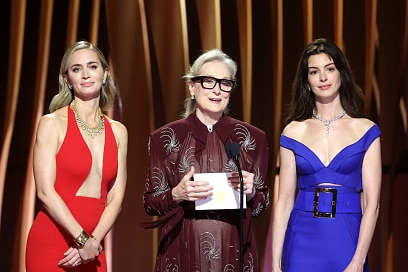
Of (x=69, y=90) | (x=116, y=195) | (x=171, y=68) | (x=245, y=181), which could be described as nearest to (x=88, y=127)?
(x=69, y=90)

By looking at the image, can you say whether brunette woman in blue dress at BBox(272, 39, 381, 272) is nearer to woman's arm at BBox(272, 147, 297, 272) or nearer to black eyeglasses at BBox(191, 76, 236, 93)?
woman's arm at BBox(272, 147, 297, 272)

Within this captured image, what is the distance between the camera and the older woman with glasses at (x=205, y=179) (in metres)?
2.78

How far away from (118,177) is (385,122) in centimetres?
210

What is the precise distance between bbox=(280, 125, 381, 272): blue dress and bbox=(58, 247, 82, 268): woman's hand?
810 millimetres

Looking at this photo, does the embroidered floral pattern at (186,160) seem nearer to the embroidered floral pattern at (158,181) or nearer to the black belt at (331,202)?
the embroidered floral pattern at (158,181)

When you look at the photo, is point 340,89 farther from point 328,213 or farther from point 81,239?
point 81,239

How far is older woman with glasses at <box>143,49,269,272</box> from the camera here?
9.13 feet

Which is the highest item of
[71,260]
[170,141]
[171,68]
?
[171,68]

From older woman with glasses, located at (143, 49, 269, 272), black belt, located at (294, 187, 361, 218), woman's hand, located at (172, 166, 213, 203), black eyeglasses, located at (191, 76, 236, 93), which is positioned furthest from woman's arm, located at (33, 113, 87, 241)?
black belt, located at (294, 187, 361, 218)

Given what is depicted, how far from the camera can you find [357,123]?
9.45 ft

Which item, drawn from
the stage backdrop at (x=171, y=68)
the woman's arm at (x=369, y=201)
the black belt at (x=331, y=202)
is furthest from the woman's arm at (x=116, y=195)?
the stage backdrop at (x=171, y=68)

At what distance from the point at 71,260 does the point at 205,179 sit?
0.59 meters

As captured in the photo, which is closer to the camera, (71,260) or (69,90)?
(71,260)

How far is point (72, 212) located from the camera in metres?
2.79
